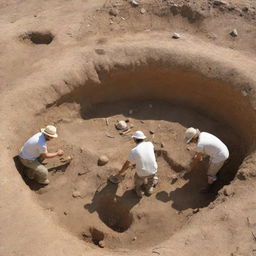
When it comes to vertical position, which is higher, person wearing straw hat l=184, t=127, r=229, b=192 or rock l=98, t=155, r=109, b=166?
person wearing straw hat l=184, t=127, r=229, b=192

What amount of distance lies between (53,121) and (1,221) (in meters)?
Answer: 2.92

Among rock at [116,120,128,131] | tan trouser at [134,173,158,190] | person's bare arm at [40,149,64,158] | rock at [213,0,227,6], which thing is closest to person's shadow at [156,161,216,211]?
tan trouser at [134,173,158,190]

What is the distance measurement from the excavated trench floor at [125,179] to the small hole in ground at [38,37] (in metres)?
2.05

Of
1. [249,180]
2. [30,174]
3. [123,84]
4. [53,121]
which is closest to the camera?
[249,180]

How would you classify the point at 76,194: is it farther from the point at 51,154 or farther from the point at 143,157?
the point at 143,157

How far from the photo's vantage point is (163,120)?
9.80 m

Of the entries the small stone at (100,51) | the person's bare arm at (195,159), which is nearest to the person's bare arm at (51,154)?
the person's bare arm at (195,159)

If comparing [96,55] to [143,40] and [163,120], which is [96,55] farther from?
[163,120]

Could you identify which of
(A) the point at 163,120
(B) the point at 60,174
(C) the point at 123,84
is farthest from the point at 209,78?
(B) the point at 60,174

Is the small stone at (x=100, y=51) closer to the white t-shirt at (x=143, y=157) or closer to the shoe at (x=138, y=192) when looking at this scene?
the white t-shirt at (x=143, y=157)

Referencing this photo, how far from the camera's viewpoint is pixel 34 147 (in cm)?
798

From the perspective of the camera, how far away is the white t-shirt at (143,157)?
24.9 ft

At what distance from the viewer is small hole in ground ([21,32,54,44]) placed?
10531 mm

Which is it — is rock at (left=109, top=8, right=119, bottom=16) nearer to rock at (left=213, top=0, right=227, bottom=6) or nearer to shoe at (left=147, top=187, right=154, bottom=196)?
rock at (left=213, top=0, right=227, bottom=6)
